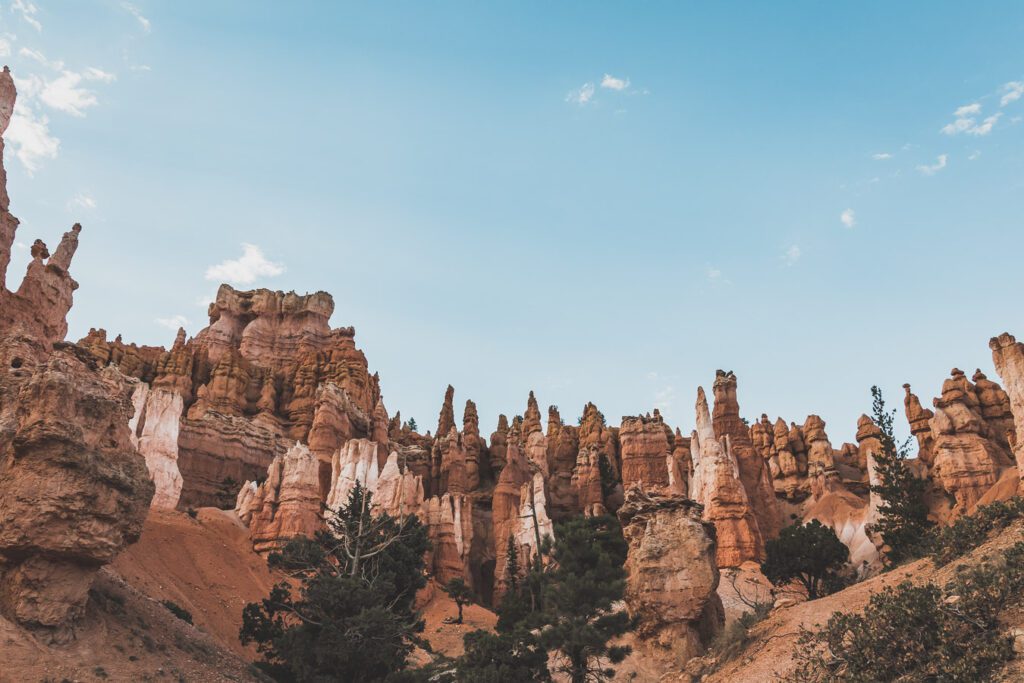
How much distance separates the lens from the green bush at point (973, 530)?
86.4ft

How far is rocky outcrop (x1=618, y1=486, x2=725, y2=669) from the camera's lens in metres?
29.5

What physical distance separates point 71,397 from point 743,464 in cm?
4740

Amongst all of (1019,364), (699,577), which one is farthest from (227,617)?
(1019,364)

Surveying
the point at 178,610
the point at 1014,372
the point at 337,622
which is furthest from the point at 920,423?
the point at 178,610

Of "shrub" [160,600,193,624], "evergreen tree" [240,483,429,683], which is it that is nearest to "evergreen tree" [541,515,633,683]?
"evergreen tree" [240,483,429,683]

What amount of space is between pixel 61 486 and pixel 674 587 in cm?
2178

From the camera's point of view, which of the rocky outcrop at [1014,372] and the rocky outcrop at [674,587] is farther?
the rocky outcrop at [1014,372]

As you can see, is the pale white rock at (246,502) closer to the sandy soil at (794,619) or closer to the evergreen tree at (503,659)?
the evergreen tree at (503,659)

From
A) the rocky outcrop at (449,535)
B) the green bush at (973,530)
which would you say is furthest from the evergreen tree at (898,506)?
the rocky outcrop at (449,535)

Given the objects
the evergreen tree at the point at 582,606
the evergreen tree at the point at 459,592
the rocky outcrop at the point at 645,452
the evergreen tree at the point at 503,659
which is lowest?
the evergreen tree at the point at 503,659

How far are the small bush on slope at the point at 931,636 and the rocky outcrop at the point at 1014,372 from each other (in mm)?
18651

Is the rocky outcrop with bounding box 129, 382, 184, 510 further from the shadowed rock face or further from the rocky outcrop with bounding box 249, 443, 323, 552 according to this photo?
the shadowed rock face

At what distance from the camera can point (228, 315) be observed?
95438mm

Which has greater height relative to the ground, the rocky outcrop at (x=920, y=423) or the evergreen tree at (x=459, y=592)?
the rocky outcrop at (x=920, y=423)
